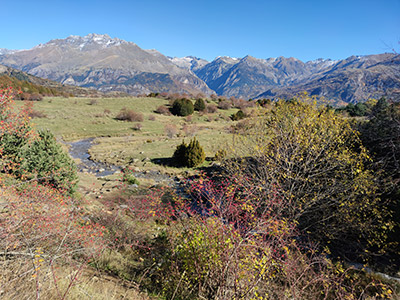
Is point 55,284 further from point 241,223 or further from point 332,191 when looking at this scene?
point 332,191

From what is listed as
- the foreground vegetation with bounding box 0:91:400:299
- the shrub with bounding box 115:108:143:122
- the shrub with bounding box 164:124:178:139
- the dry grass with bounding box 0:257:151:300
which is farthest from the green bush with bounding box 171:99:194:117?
the dry grass with bounding box 0:257:151:300

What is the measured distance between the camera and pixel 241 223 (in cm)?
519

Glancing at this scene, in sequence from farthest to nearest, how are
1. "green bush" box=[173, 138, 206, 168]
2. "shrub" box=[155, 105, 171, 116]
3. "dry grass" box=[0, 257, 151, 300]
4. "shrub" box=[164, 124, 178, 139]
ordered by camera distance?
1. "shrub" box=[155, 105, 171, 116]
2. "shrub" box=[164, 124, 178, 139]
3. "green bush" box=[173, 138, 206, 168]
4. "dry grass" box=[0, 257, 151, 300]

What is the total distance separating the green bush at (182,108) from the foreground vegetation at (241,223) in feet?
92.2

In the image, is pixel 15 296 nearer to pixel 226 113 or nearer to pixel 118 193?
pixel 118 193

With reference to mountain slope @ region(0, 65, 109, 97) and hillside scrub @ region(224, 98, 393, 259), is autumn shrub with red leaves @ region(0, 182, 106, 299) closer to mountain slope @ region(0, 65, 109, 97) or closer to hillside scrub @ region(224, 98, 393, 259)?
hillside scrub @ region(224, 98, 393, 259)

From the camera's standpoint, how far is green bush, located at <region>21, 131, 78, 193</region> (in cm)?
888

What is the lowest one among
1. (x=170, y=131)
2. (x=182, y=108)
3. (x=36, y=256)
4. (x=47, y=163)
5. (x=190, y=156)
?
(x=190, y=156)

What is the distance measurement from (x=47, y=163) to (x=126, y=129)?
82.2 ft

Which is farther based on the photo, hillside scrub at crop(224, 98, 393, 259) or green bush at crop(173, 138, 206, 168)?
green bush at crop(173, 138, 206, 168)

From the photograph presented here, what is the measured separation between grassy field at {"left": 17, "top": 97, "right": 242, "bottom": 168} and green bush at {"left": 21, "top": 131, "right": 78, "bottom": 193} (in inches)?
356

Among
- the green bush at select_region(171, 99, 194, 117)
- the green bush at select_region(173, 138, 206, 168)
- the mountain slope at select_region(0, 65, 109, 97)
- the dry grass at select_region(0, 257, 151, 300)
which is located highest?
the mountain slope at select_region(0, 65, 109, 97)

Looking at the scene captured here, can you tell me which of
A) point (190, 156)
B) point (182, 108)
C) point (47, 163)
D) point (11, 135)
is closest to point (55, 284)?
point (47, 163)

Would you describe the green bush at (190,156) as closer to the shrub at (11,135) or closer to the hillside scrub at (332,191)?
the hillside scrub at (332,191)
